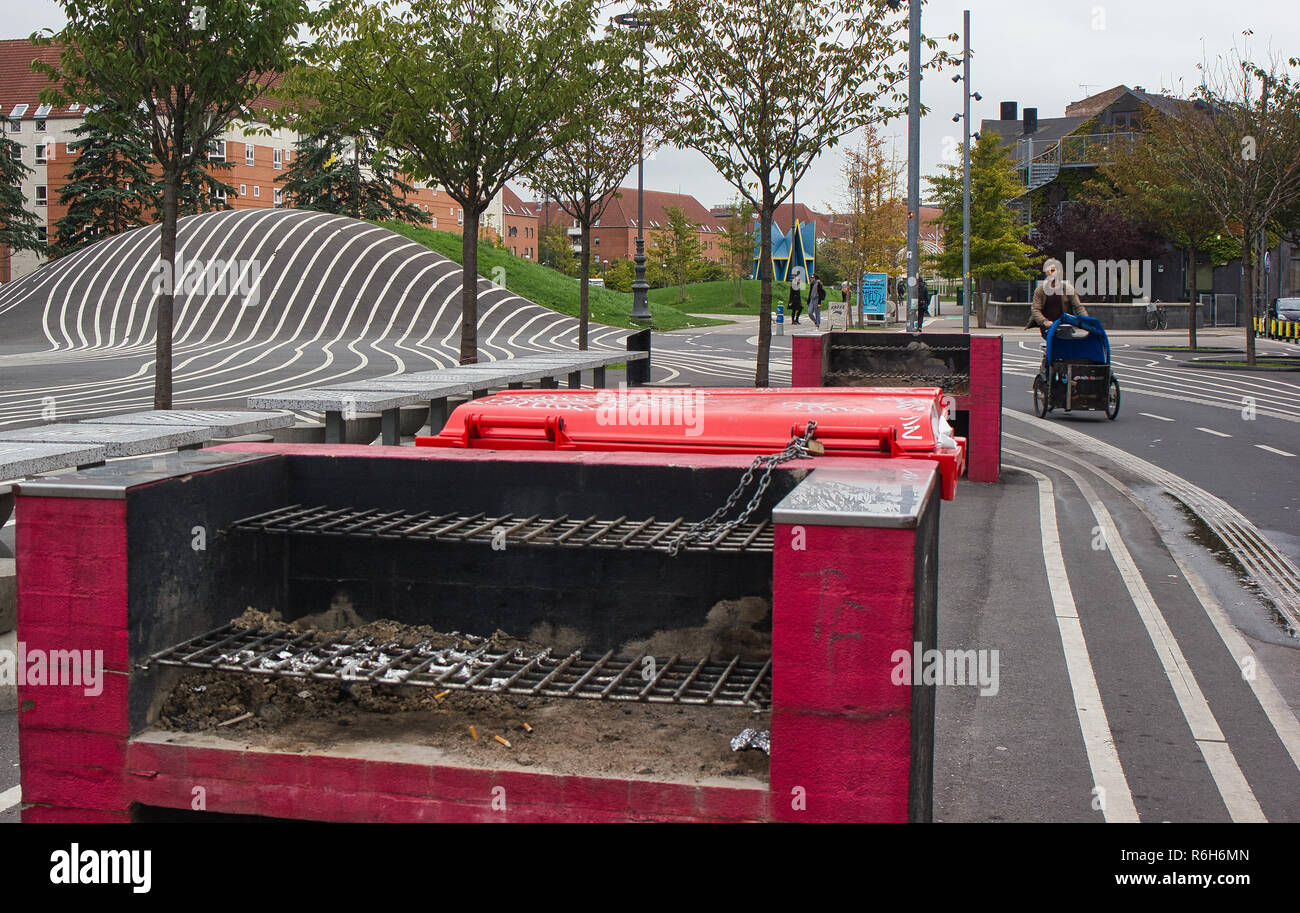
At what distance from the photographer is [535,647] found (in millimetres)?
4375

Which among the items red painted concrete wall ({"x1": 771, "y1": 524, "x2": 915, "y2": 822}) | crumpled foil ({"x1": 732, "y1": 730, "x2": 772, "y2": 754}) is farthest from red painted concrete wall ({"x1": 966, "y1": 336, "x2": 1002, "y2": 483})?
red painted concrete wall ({"x1": 771, "y1": 524, "x2": 915, "y2": 822})

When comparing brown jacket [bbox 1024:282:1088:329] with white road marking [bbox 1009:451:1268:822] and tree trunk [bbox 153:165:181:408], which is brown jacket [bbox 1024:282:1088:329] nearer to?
white road marking [bbox 1009:451:1268:822]

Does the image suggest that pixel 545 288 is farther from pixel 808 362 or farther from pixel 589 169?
pixel 808 362

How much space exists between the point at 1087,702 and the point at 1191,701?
530 mm

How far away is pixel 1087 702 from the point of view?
6.29m

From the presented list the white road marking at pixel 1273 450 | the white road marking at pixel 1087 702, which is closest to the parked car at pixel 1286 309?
the white road marking at pixel 1273 450

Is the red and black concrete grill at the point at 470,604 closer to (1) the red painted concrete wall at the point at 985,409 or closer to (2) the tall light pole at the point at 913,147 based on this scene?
(1) the red painted concrete wall at the point at 985,409

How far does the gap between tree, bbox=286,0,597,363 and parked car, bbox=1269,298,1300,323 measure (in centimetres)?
3755

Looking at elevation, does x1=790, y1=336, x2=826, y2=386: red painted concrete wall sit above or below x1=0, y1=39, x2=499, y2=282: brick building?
below

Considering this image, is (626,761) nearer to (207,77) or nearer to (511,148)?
(207,77)

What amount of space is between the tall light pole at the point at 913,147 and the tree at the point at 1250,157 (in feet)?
34.0

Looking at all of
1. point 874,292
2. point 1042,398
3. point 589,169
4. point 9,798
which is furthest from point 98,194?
point 9,798

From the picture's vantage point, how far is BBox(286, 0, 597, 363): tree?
59.9 ft

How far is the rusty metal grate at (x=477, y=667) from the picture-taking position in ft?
11.4
